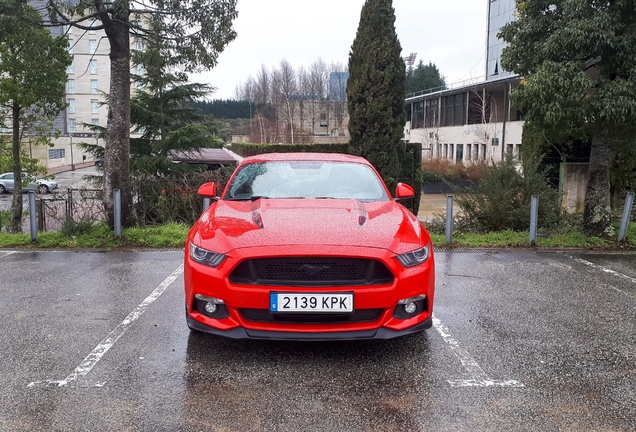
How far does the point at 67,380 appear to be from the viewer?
3.68 metres

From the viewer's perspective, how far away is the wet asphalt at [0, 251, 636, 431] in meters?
3.19

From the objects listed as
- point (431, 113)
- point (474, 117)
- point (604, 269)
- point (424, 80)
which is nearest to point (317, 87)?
point (424, 80)

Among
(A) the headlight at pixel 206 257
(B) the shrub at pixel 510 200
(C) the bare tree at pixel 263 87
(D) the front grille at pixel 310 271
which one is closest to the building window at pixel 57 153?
(C) the bare tree at pixel 263 87

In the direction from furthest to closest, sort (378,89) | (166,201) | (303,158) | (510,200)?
(378,89) → (166,201) → (510,200) → (303,158)

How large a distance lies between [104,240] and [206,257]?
18.2 feet

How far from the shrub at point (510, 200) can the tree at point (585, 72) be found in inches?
33.3

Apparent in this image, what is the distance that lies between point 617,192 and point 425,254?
1150cm

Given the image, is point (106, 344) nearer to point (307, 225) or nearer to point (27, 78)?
point (307, 225)

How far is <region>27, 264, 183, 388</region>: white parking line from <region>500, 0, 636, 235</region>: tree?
20.6ft

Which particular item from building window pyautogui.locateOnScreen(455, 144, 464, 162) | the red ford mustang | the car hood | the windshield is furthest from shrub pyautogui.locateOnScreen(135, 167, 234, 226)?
building window pyautogui.locateOnScreen(455, 144, 464, 162)

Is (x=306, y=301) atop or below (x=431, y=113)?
below

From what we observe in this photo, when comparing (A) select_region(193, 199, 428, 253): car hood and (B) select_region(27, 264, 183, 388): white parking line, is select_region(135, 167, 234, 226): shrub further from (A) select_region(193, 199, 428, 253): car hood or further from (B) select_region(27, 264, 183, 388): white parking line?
(A) select_region(193, 199, 428, 253): car hood

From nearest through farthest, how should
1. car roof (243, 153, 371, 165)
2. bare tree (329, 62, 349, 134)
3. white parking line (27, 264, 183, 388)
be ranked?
1. white parking line (27, 264, 183, 388)
2. car roof (243, 153, 371, 165)
3. bare tree (329, 62, 349, 134)

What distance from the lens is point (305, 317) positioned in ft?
12.4
